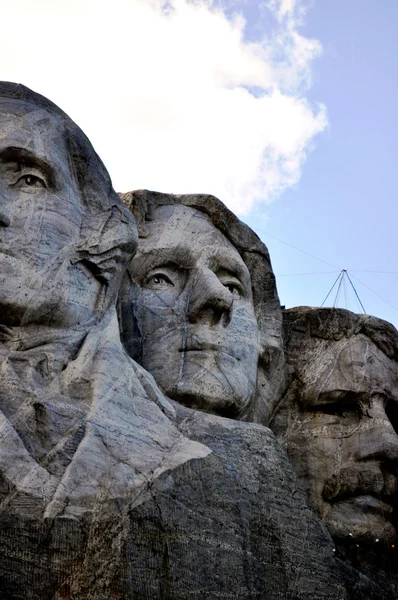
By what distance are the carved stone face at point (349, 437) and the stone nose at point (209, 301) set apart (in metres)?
1.31

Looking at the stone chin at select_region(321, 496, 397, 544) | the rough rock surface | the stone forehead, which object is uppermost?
the stone forehead

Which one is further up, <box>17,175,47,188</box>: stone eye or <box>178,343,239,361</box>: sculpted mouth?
<box>17,175,47,188</box>: stone eye

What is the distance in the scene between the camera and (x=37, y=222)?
6.10 meters

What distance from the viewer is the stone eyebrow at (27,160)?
246 inches

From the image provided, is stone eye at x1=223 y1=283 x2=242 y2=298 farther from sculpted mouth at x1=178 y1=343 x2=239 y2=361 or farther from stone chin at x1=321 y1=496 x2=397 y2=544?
stone chin at x1=321 y1=496 x2=397 y2=544

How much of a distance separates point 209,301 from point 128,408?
58.5 inches

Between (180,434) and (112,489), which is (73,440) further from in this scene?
(180,434)

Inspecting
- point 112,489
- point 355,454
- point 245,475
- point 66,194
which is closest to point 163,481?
point 112,489

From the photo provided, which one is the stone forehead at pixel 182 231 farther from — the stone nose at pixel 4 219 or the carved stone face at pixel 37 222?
the stone nose at pixel 4 219

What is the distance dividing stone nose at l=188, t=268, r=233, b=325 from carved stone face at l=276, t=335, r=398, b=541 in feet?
4.29

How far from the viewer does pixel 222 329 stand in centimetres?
707

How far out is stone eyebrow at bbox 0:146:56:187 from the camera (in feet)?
20.5

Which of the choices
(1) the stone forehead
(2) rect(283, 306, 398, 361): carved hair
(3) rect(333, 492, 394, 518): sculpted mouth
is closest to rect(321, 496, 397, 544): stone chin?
(3) rect(333, 492, 394, 518): sculpted mouth

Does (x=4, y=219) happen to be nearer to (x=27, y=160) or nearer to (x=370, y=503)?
(x=27, y=160)
